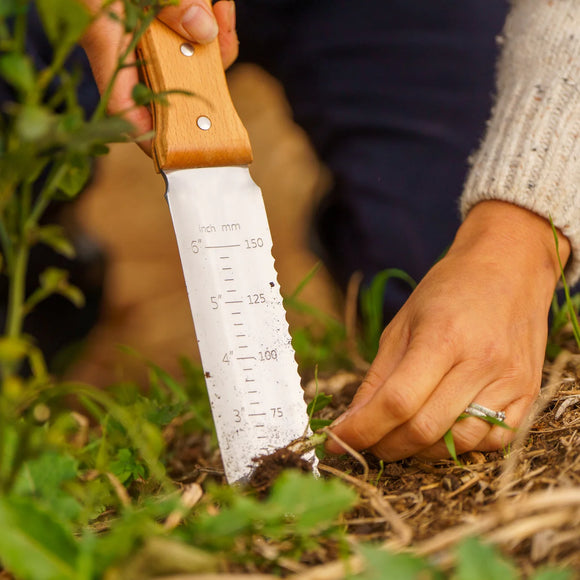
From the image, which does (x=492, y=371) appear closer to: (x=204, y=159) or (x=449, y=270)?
(x=449, y=270)

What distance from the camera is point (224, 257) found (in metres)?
0.86

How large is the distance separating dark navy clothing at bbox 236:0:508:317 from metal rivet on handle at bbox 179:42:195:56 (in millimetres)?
925

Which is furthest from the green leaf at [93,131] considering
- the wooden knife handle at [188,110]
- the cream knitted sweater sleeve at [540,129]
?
the cream knitted sweater sleeve at [540,129]

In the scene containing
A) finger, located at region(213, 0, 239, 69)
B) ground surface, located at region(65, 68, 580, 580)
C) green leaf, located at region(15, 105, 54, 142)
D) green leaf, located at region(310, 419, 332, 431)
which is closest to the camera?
green leaf, located at region(15, 105, 54, 142)

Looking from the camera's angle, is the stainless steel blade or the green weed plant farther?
the stainless steel blade

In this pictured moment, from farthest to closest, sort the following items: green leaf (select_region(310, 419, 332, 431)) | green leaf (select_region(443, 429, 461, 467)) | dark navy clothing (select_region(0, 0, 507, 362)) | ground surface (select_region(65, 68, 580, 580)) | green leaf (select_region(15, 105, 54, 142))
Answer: dark navy clothing (select_region(0, 0, 507, 362))
green leaf (select_region(310, 419, 332, 431))
green leaf (select_region(443, 429, 461, 467))
ground surface (select_region(65, 68, 580, 580))
green leaf (select_region(15, 105, 54, 142))

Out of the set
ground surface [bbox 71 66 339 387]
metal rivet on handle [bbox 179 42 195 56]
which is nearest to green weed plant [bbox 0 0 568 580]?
metal rivet on handle [bbox 179 42 195 56]

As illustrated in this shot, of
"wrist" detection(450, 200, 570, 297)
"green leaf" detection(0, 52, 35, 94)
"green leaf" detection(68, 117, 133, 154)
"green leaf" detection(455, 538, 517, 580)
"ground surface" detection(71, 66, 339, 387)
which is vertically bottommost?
"ground surface" detection(71, 66, 339, 387)

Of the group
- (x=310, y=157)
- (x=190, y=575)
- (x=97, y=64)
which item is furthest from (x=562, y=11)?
(x=310, y=157)

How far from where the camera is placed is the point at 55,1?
0.44 meters

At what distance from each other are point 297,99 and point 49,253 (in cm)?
92

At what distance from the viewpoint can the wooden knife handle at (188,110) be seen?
0.86m

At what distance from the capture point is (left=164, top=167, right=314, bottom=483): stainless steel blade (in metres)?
0.81

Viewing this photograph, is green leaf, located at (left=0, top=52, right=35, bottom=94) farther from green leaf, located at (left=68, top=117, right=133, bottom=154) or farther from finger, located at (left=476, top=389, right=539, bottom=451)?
finger, located at (left=476, top=389, right=539, bottom=451)
